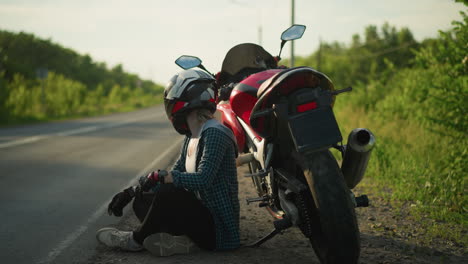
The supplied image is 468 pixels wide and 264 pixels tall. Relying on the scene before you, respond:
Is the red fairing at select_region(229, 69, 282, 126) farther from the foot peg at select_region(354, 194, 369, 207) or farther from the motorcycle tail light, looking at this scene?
the foot peg at select_region(354, 194, 369, 207)

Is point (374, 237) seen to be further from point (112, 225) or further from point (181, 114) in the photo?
point (112, 225)

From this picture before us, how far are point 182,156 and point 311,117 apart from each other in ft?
4.52

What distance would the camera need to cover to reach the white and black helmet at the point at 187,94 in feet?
12.2

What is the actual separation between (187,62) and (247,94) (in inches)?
37.4

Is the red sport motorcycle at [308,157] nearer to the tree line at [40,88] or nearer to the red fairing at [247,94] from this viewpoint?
the red fairing at [247,94]

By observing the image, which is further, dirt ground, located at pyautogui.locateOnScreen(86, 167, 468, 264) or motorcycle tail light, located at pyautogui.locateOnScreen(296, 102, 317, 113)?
dirt ground, located at pyautogui.locateOnScreen(86, 167, 468, 264)

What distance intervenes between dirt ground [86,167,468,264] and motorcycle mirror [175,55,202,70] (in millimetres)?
1658

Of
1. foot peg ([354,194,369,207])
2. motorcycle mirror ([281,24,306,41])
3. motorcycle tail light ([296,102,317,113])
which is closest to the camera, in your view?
motorcycle tail light ([296,102,317,113])

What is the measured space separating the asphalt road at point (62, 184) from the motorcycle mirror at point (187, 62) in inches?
71.6

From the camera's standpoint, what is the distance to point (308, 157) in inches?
123

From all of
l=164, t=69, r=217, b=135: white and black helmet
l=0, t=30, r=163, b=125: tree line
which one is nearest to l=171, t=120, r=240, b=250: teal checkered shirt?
l=164, t=69, r=217, b=135: white and black helmet

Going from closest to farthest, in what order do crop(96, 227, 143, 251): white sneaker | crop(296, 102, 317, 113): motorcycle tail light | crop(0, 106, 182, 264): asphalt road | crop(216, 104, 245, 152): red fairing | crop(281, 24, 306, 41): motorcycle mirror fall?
crop(296, 102, 317, 113): motorcycle tail light < crop(96, 227, 143, 251): white sneaker < crop(0, 106, 182, 264): asphalt road < crop(216, 104, 245, 152): red fairing < crop(281, 24, 306, 41): motorcycle mirror

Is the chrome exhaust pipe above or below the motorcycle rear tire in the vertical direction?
above

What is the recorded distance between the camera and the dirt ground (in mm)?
3738
